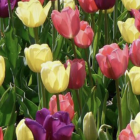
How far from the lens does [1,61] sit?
1.41 metres

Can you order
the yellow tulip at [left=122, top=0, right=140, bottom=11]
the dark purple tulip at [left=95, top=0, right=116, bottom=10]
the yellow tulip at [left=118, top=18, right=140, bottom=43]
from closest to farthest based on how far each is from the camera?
1. the yellow tulip at [left=118, top=18, right=140, bottom=43]
2. the dark purple tulip at [left=95, top=0, right=116, bottom=10]
3. the yellow tulip at [left=122, top=0, right=140, bottom=11]

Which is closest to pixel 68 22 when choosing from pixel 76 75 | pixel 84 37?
pixel 84 37

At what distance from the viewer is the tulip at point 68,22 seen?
1.53 m

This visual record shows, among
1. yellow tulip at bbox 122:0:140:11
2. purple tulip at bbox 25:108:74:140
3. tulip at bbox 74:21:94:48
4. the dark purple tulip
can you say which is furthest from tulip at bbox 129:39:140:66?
yellow tulip at bbox 122:0:140:11

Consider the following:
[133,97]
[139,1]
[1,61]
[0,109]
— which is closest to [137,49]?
[133,97]

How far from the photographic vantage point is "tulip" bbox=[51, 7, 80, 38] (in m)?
1.53

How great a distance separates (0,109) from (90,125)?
0.53 metres

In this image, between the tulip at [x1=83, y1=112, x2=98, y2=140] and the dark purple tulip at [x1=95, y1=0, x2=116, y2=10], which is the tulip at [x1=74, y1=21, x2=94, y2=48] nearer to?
the dark purple tulip at [x1=95, y1=0, x2=116, y2=10]

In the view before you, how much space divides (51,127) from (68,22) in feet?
1.85

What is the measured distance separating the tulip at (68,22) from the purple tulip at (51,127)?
488 millimetres

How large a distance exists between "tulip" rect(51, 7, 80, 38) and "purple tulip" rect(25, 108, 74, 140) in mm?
488

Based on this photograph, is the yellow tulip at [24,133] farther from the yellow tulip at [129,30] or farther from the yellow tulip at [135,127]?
the yellow tulip at [129,30]

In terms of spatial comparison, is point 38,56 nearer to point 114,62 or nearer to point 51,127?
point 114,62

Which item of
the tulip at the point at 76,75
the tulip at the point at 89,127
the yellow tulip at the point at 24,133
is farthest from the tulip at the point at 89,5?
the yellow tulip at the point at 24,133
